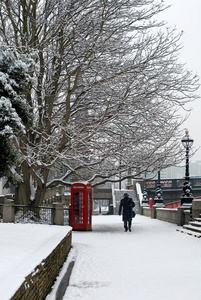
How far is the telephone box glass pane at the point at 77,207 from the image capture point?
19998 mm

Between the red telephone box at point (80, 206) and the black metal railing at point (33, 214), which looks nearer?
the black metal railing at point (33, 214)

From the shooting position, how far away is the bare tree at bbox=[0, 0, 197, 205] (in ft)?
59.6

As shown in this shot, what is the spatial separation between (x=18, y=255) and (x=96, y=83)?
1329cm

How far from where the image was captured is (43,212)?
19.9m

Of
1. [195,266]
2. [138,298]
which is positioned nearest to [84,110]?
[195,266]

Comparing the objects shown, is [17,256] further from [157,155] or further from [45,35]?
[157,155]

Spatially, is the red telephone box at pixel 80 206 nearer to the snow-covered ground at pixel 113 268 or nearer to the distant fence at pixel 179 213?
the distant fence at pixel 179 213

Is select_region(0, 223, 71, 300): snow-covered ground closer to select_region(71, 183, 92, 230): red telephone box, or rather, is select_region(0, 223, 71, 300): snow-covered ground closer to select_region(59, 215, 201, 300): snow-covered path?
select_region(59, 215, 201, 300): snow-covered path

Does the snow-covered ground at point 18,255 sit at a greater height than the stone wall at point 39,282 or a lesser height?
greater

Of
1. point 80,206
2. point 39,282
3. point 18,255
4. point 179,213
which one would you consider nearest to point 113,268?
point 18,255

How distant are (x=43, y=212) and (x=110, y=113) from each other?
218 inches

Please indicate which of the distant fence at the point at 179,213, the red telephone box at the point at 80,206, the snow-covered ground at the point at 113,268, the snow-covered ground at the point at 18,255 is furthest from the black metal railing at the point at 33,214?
the snow-covered ground at the point at 18,255

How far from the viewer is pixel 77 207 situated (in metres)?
20.0

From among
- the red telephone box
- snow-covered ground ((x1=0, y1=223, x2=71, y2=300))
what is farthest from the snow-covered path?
the red telephone box
